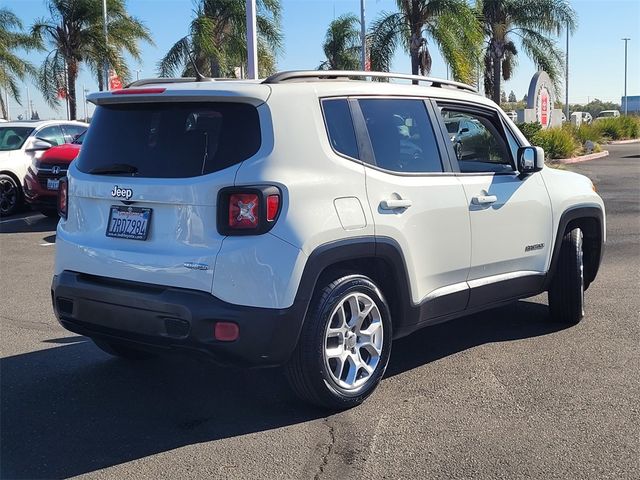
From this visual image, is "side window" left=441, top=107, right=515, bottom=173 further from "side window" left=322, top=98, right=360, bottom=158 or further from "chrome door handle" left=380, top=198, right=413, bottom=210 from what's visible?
"side window" left=322, top=98, right=360, bottom=158

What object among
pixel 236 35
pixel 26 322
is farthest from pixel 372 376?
pixel 236 35

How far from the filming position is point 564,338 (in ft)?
19.2

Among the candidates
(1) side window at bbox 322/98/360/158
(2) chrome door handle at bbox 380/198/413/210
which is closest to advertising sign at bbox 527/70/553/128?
(2) chrome door handle at bbox 380/198/413/210

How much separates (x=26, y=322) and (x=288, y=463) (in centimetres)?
361

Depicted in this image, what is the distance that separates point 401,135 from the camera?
15.8 feet

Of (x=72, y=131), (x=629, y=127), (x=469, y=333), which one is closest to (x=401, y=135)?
(x=469, y=333)

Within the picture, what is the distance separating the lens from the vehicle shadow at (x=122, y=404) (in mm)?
3939

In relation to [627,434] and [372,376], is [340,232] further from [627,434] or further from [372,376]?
[627,434]

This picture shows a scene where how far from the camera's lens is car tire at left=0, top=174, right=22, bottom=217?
13578mm

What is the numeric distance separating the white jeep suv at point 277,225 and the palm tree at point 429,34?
62.9 ft

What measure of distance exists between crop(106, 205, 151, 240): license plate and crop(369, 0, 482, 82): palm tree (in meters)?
20.2

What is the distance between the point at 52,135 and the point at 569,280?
11329 mm

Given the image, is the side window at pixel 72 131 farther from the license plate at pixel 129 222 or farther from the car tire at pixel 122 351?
the license plate at pixel 129 222

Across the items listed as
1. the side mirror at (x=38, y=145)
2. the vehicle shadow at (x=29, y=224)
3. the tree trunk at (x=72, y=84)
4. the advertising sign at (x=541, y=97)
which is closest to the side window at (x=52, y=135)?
the side mirror at (x=38, y=145)
